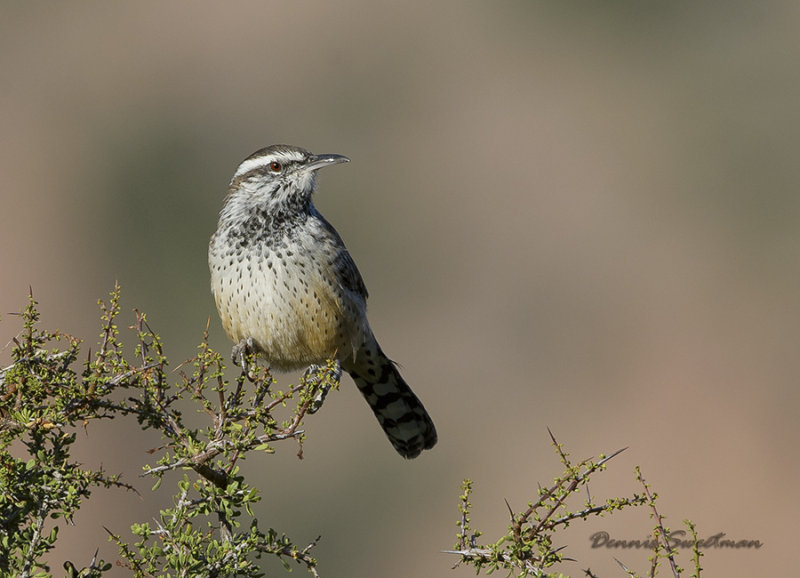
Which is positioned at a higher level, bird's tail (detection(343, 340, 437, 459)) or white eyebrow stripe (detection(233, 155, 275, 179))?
white eyebrow stripe (detection(233, 155, 275, 179))

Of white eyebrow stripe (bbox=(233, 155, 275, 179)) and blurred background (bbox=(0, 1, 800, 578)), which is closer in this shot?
white eyebrow stripe (bbox=(233, 155, 275, 179))

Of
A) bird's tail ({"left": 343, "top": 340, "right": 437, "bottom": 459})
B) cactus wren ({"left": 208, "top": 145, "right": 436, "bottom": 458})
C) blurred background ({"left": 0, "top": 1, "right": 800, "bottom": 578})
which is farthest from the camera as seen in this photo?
blurred background ({"left": 0, "top": 1, "right": 800, "bottom": 578})

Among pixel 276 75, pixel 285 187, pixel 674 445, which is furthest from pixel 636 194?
pixel 285 187

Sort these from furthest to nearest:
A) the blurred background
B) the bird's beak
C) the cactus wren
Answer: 1. the blurred background
2. the bird's beak
3. the cactus wren

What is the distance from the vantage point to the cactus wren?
452 cm

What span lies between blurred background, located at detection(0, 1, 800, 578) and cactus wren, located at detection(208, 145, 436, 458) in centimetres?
637

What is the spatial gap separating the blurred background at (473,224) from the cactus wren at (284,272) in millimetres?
6371

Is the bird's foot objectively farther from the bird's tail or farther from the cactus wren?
the bird's tail

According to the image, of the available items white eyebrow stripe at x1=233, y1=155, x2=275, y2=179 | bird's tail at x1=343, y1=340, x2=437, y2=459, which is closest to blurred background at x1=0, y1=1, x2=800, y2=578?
bird's tail at x1=343, y1=340, x2=437, y2=459

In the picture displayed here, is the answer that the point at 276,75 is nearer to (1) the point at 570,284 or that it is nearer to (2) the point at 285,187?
(1) the point at 570,284

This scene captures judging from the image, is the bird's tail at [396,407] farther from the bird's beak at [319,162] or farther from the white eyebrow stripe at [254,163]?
the white eyebrow stripe at [254,163]

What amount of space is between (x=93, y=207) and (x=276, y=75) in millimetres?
6948

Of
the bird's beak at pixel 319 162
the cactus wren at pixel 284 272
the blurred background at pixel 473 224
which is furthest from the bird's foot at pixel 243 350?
the blurred background at pixel 473 224

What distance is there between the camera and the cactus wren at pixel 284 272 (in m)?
4.52
